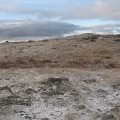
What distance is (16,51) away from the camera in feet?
77.3

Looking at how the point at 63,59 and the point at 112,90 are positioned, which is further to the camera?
the point at 63,59

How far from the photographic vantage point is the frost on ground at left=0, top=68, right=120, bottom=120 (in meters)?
15.2

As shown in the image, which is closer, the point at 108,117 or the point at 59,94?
the point at 108,117

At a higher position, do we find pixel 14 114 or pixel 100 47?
pixel 100 47

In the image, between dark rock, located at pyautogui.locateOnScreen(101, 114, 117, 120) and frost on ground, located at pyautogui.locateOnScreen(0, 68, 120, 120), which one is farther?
frost on ground, located at pyautogui.locateOnScreen(0, 68, 120, 120)

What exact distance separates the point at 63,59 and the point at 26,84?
4.46 metres

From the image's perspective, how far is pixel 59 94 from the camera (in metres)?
16.6

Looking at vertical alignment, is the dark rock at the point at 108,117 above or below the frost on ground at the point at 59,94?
below

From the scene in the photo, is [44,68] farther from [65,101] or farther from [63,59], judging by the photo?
[65,101]

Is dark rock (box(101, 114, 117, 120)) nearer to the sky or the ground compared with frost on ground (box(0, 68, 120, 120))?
nearer to the ground

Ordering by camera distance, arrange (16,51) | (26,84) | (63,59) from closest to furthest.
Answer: (26,84)
(63,59)
(16,51)

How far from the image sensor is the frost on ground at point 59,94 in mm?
15211

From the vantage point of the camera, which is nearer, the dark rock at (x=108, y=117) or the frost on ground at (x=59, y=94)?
the dark rock at (x=108, y=117)

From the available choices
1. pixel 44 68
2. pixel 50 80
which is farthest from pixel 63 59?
pixel 50 80
